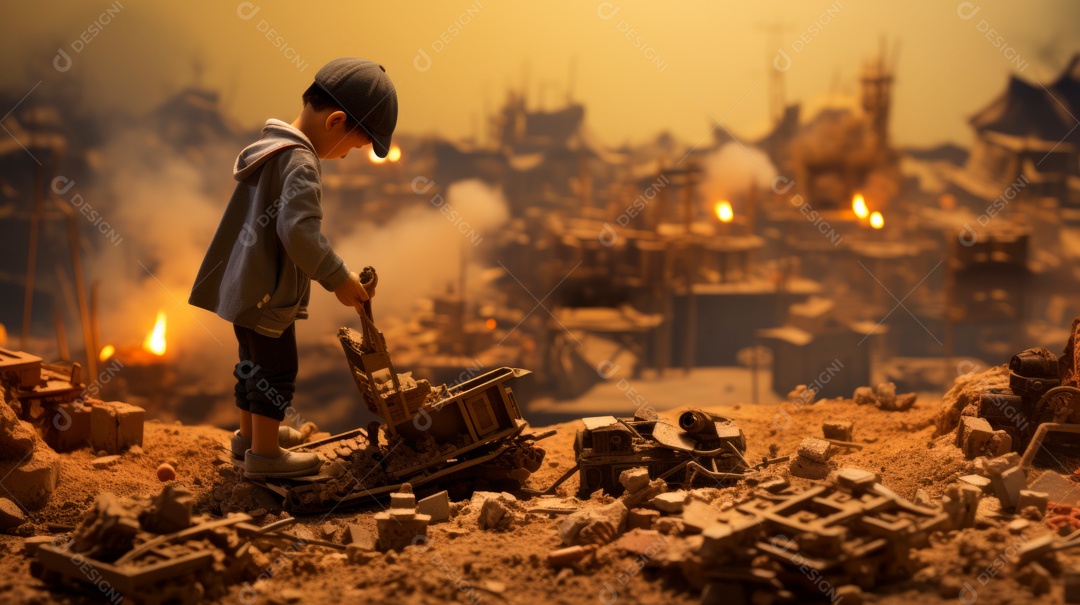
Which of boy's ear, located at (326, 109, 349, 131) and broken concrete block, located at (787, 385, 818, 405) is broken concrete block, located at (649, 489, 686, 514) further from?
broken concrete block, located at (787, 385, 818, 405)

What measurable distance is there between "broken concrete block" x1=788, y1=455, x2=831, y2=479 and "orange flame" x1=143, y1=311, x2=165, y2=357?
4867 millimetres

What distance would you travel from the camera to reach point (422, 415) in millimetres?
4867

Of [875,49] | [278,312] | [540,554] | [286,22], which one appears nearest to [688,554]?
[540,554]

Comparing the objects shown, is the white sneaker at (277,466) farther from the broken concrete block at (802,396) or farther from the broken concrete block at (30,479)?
the broken concrete block at (802,396)

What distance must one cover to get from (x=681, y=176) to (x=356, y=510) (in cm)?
435

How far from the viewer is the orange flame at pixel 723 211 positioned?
26.5 feet

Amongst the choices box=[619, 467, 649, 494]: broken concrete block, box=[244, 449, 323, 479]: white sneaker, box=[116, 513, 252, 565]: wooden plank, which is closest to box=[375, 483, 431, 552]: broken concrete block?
box=[116, 513, 252, 565]: wooden plank

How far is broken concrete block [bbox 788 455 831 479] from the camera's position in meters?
4.88

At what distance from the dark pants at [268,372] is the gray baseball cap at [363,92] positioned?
1112 mm

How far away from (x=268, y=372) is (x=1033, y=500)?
362cm

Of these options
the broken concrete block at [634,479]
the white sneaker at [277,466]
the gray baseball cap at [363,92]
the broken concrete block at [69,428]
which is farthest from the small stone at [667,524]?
the broken concrete block at [69,428]

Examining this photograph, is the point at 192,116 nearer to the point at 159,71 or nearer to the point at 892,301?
the point at 159,71

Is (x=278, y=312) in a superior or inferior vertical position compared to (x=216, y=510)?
superior

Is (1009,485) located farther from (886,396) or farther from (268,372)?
(268,372)
